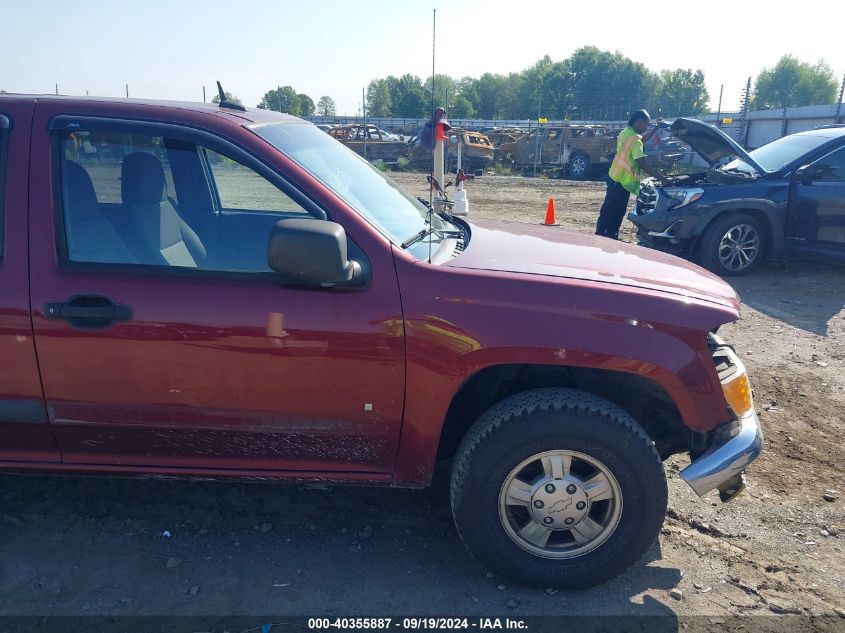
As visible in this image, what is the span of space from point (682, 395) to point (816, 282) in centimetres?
670

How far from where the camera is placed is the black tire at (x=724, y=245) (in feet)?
26.4

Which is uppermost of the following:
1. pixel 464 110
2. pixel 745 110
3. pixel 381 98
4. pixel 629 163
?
pixel 464 110

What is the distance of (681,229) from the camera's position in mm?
8102

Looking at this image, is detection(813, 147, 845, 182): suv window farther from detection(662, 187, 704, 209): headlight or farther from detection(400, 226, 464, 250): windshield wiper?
detection(400, 226, 464, 250): windshield wiper

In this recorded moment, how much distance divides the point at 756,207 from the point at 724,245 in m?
0.57

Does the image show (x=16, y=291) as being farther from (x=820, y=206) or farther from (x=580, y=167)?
(x=580, y=167)

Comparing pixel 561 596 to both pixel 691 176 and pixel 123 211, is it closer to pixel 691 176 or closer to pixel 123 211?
pixel 123 211

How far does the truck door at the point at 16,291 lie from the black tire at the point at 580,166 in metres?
23.7

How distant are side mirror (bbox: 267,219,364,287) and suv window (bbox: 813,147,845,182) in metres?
7.54

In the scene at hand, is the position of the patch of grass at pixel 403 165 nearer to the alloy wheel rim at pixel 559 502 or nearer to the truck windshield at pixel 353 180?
the truck windshield at pixel 353 180

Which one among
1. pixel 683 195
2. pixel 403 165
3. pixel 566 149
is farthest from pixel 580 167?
pixel 683 195

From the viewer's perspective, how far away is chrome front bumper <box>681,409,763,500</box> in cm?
264

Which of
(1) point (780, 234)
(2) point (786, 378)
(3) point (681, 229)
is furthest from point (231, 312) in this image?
(1) point (780, 234)

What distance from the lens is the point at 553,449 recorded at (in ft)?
8.66
